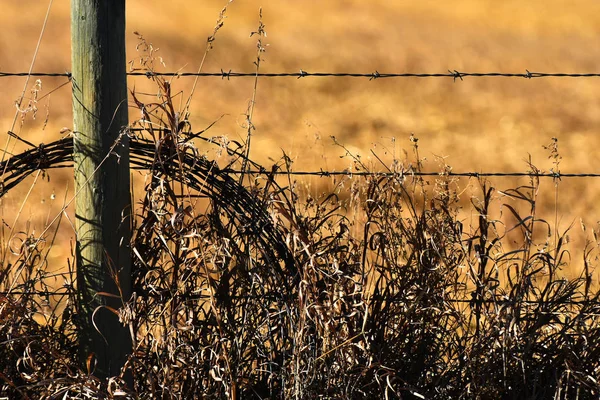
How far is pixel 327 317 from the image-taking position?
8.73 ft

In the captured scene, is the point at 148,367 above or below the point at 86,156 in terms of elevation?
below

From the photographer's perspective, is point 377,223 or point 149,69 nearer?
point 149,69

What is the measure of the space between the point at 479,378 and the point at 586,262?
65 centimetres

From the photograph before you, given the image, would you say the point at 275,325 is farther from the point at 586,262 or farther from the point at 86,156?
the point at 586,262

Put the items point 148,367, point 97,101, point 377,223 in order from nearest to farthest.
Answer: point 148,367, point 97,101, point 377,223

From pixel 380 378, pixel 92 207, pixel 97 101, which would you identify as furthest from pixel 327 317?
pixel 97 101

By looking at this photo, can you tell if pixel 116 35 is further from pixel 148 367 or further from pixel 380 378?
pixel 380 378

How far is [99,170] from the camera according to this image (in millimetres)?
2836

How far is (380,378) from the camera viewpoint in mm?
2729

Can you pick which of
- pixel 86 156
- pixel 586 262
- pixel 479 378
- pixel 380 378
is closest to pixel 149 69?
pixel 86 156

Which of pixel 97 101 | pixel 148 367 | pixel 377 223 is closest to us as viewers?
pixel 148 367

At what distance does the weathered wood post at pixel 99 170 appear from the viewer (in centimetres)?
282

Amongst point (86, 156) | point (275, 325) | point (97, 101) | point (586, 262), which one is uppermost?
point (97, 101)

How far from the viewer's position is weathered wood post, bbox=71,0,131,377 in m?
2.82
